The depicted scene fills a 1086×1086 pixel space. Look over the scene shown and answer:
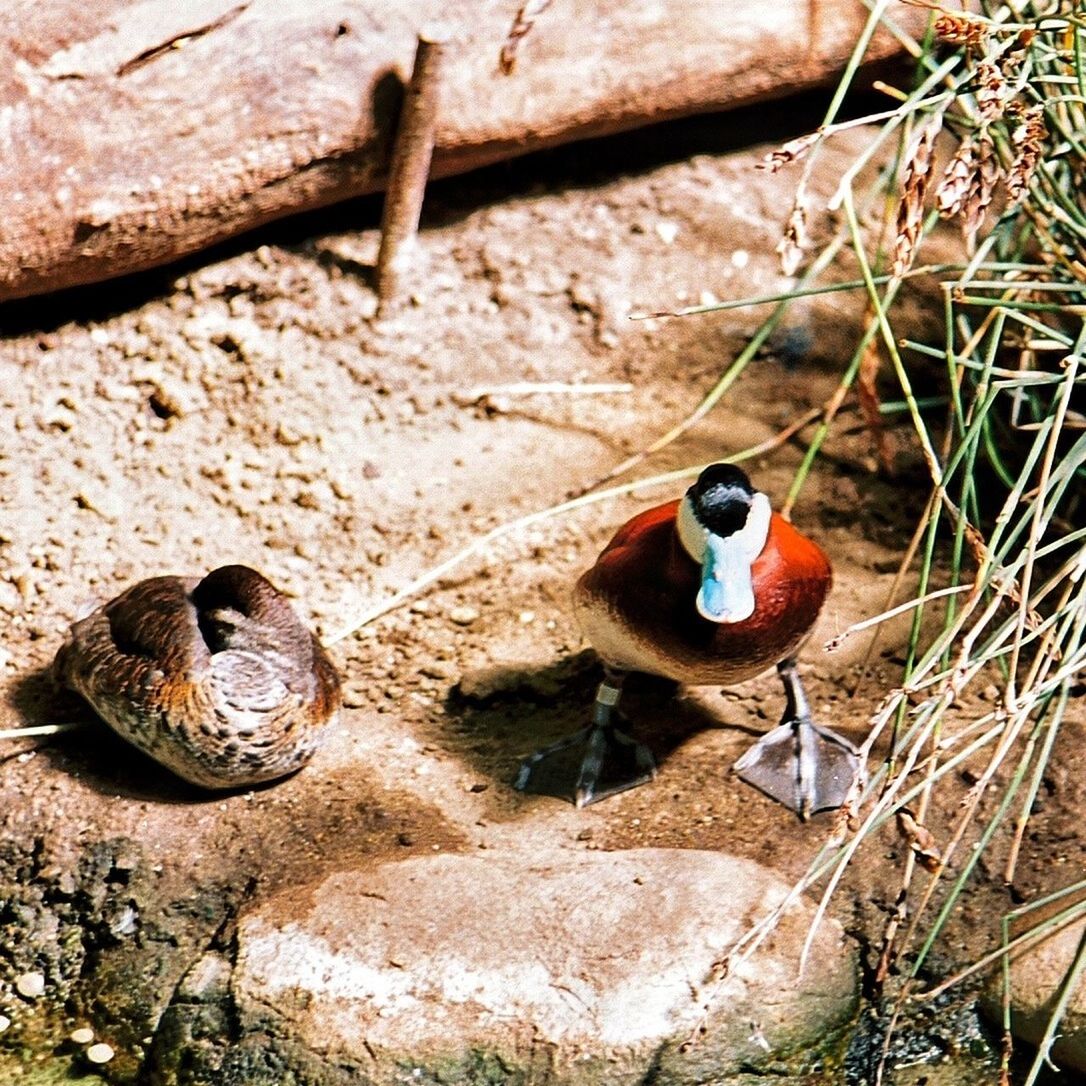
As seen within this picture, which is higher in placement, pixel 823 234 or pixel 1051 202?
pixel 1051 202

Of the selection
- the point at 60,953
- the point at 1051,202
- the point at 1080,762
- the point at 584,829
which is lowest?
the point at 60,953

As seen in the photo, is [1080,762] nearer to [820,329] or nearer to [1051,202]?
[1051,202]

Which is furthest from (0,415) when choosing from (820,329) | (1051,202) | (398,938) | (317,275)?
(1051,202)

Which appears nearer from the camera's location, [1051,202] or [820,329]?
[1051,202]

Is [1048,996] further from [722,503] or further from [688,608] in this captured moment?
[722,503]

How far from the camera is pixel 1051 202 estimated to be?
120 inches

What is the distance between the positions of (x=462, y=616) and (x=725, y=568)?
36.0 inches

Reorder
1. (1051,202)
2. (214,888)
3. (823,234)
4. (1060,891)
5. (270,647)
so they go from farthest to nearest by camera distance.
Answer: (823,234) < (1051,202) < (270,647) < (214,888) < (1060,891)

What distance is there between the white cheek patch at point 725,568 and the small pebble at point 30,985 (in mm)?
1332

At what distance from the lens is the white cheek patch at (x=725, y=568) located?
8.29 feet

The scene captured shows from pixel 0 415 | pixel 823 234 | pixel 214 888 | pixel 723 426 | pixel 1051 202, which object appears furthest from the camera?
pixel 823 234

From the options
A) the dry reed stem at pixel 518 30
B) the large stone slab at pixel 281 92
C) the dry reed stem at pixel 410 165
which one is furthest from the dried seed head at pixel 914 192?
the large stone slab at pixel 281 92

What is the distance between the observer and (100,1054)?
8.50 feet

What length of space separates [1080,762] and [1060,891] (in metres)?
0.41
